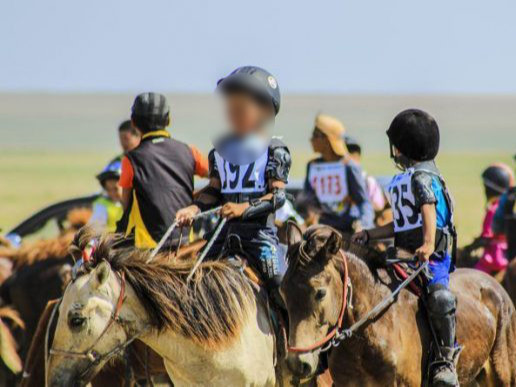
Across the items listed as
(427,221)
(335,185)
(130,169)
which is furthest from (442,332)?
(335,185)

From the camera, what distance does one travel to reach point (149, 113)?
1037 centimetres

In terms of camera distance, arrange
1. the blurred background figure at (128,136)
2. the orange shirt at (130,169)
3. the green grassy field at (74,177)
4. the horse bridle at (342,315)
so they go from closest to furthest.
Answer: the horse bridle at (342,315)
the orange shirt at (130,169)
the blurred background figure at (128,136)
the green grassy field at (74,177)

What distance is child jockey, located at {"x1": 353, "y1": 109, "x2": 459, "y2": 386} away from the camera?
8570mm

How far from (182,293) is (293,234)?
767 mm

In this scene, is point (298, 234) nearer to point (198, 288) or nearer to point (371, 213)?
point (198, 288)

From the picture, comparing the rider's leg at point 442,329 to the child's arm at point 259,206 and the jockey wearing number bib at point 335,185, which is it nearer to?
the child's arm at point 259,206

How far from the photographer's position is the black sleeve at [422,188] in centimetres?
856

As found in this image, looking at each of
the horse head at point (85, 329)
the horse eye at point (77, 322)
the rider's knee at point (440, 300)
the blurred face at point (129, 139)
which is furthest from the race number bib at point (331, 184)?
the horse eye at point (77, 322)

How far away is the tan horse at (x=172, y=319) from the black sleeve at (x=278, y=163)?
66 centimetres

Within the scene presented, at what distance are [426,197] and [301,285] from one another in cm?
106

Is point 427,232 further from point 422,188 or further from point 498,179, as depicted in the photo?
point 498,179

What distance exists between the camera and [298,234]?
8.46m

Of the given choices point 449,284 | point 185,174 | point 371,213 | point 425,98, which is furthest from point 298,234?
point 425,98

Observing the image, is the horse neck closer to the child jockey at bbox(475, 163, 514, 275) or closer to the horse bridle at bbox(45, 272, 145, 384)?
the horse bridle at bbox(45, 272, 145, 384)
